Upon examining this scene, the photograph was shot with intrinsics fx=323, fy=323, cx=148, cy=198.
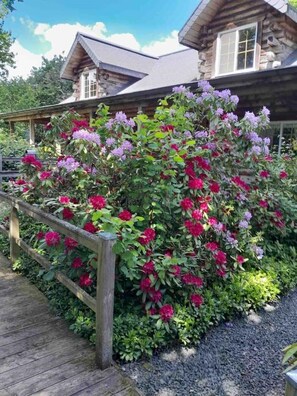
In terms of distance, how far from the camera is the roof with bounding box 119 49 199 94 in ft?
34.1

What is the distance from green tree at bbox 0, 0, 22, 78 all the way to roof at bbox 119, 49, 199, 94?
8772mm

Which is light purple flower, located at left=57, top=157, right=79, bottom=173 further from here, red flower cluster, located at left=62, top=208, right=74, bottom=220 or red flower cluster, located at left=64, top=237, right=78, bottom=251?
red flower cluster, located at left=64, top=237, right=78, bottom=251

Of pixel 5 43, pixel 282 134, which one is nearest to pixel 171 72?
pixel 282 134

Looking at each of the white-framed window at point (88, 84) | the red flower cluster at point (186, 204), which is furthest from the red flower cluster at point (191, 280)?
the white-framed window at point (88, 84)

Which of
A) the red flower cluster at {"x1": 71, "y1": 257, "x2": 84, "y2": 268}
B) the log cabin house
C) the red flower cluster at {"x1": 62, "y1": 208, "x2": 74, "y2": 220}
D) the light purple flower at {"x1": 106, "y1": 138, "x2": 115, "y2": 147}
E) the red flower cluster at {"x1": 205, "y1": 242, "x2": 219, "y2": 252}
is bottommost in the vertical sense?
the red flower cluster at {"x1": 71, "y1": 257, "x2": 84, "y2": 268}

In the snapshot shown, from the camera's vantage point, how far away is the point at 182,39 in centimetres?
854

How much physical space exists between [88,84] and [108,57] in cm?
143

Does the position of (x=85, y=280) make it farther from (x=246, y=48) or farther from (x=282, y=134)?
(x=246, y=48)

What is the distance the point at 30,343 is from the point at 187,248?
1.46 meters

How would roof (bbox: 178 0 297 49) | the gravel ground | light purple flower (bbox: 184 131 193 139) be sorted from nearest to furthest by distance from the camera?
the gravel ground
light purple flower (bbox: 184 131 193 139)
roof (bbox: 178 0 297 49)

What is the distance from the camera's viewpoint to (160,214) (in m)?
2.90

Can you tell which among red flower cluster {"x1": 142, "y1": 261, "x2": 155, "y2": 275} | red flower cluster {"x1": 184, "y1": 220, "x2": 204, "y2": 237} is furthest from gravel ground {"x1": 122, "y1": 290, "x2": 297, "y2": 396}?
red flower cluster {"x1": 184, "y1": 220, "x2": 204, "y2": 237}

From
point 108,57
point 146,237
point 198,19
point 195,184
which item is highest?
point 108,57

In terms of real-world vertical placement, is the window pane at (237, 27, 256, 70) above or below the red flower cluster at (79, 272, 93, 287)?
above
